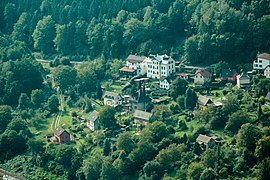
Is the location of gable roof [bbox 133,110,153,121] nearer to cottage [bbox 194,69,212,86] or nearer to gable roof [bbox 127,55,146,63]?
cottage [bbox 194,69,212,86]

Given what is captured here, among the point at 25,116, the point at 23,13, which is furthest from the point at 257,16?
the point at 23,13

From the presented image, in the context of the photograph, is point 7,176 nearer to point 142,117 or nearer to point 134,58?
point 142,117

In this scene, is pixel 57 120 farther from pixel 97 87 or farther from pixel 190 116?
pixel 190 116

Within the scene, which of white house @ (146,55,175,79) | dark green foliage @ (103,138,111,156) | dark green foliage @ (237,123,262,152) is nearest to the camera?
dark green foliage @ (237,123,262,152)

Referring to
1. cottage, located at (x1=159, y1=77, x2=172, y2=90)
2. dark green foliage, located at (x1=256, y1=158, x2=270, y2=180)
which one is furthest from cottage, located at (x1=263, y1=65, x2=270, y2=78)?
dark green foliage, located at (x1=256, y1=158, x2=270, y2=180)

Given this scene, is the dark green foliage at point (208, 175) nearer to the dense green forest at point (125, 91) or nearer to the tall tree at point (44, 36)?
the dense green forest at point (125, 91)

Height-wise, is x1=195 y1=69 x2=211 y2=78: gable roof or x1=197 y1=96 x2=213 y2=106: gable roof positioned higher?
x1=195 y1=69 x2=211 y2=78: gable roof

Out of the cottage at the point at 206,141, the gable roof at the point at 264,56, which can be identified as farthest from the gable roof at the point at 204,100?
the gable roof at the point at 264,56

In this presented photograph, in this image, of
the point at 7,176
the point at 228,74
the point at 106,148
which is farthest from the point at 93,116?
the point at 228,74
